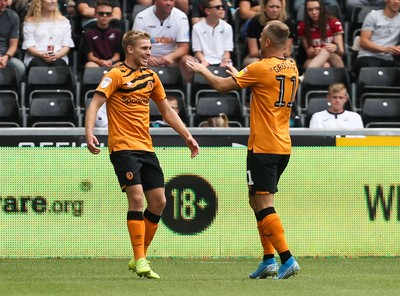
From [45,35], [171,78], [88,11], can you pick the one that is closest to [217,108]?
[171,78]

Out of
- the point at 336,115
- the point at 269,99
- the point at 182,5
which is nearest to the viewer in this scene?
the point at 269,99

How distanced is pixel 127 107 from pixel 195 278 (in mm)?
1648

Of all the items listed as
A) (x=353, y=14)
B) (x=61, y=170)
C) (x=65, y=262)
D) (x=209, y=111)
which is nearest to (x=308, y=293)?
(x=65, y=262)

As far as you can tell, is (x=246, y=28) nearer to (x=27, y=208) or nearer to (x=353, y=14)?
(x=353, y=14)

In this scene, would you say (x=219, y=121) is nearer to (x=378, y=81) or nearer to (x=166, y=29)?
(x=166, y=29)

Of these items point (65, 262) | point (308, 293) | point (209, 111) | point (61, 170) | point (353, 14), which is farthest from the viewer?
point (353, 14)

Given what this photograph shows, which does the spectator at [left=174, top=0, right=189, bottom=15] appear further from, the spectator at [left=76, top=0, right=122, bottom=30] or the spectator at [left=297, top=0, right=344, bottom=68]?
the spectator at [left=297, top=0, right=344, bottom=68]

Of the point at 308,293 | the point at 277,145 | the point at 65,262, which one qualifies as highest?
the point at 277,145

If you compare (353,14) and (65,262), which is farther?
(353,14)

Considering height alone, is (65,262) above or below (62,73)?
below

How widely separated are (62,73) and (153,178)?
602cm

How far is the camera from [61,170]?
1218cm

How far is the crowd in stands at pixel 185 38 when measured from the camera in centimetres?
1561

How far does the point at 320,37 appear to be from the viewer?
16.1 metres
